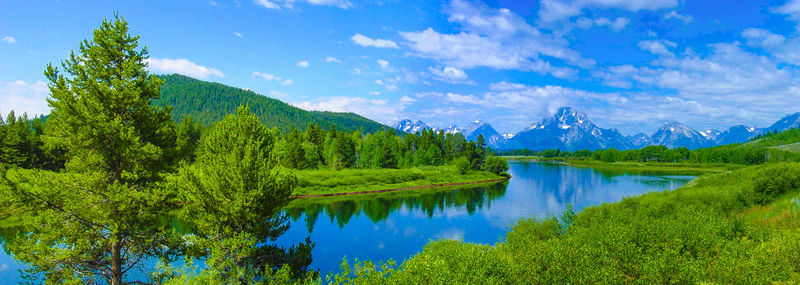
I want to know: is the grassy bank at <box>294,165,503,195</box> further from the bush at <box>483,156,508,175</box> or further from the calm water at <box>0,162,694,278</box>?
the bush at <box>483,156,508,175</box>

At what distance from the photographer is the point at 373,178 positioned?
3219 inches

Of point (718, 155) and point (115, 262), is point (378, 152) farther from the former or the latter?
point (718, 155)

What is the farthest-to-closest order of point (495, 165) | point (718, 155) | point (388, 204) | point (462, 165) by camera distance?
point (718, 155) < point (495, 165) < point (462, 165) < point (388, 204)

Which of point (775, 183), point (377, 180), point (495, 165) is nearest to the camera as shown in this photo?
point (775, 183)

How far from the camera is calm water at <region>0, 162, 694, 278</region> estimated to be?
3475 centimetres

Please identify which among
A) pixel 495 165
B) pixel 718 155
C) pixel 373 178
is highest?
pixel 718 155

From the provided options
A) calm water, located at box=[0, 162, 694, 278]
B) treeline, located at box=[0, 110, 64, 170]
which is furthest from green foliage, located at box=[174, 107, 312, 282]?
treeline, located at box=[0, 110, 64, 170]

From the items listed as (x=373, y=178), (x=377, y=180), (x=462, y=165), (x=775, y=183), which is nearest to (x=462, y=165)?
(x=462, y=165)

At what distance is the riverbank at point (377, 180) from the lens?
70875 mm

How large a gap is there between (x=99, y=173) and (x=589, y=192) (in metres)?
86.0

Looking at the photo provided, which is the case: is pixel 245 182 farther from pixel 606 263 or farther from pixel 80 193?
pixel 606 263

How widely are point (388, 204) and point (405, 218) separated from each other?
1114cm

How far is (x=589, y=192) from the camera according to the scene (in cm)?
7788

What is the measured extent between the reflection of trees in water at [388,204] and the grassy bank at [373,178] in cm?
669
